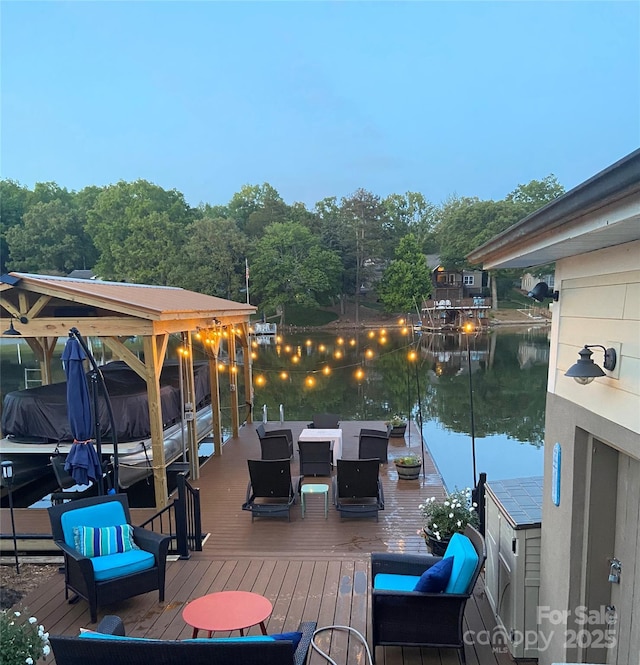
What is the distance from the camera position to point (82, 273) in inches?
878

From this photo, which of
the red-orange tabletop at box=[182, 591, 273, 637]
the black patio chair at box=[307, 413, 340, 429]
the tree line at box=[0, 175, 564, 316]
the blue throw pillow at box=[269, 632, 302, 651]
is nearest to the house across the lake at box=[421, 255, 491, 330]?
the tree line at box=[0, 175, 564, 316]

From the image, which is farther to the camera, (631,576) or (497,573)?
(497,573)

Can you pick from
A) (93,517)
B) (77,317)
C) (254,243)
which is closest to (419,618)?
(93,517)

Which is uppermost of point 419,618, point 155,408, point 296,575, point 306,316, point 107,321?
point 107,321

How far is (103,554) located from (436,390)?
55.4 feet

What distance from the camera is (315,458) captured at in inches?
313

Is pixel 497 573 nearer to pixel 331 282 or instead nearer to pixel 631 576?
pixel 631 576

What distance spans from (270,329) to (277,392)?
58.7ft

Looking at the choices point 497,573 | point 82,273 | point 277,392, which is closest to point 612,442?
point 497,573

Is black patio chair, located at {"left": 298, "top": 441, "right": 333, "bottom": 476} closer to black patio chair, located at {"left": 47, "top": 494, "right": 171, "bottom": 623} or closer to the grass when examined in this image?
black patio chair, located at {"left": 47, "top": 494, "right": 171, "bottom": 623}

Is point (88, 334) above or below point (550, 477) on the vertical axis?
above

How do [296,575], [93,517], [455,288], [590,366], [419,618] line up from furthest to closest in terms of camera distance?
[455,288] < [296,575] < [93,517] < [419,618] < [590,366]

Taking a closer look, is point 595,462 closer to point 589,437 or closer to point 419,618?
point 589,437

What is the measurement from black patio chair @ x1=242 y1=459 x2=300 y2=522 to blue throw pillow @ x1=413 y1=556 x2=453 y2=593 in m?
3.34
